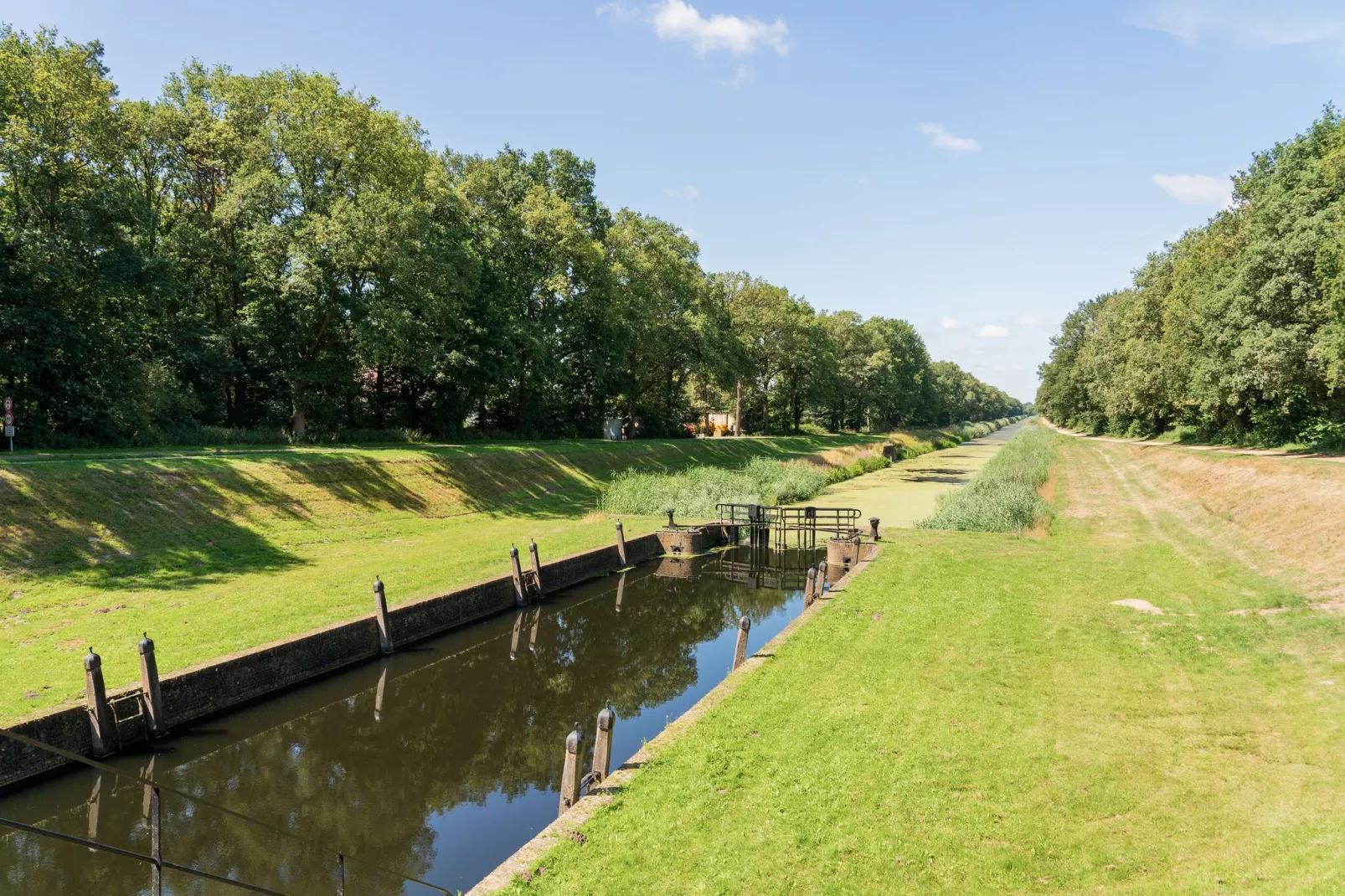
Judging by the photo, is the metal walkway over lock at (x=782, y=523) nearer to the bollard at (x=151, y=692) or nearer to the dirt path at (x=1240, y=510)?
the dirt path at (x=1240, y=510)

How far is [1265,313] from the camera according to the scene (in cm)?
3272

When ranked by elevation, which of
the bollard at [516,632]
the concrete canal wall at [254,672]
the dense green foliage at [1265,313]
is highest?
the dense green foliage at [1265,313]

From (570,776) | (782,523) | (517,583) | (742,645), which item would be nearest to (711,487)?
(782,523)

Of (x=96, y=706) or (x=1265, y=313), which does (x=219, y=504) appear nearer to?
(x=96, y=706)

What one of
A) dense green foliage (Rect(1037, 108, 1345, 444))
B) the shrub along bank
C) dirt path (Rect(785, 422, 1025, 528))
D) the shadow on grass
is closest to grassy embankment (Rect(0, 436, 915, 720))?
the shadow on grass

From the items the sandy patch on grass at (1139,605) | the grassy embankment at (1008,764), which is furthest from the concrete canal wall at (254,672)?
the sandy patch on grass at (1139,605)

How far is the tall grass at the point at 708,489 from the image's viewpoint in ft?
99.1

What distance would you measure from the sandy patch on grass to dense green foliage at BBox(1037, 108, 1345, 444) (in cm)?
1930

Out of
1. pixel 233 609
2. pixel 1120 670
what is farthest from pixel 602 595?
pixel 1120 670

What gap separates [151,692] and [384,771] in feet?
12.2

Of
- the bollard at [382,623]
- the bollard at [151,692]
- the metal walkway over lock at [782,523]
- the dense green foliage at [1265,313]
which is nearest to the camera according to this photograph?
the bollard at [151,692]

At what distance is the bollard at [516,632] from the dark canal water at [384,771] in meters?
0.07

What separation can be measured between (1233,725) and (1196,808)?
268cm

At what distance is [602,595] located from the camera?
2016 cm
